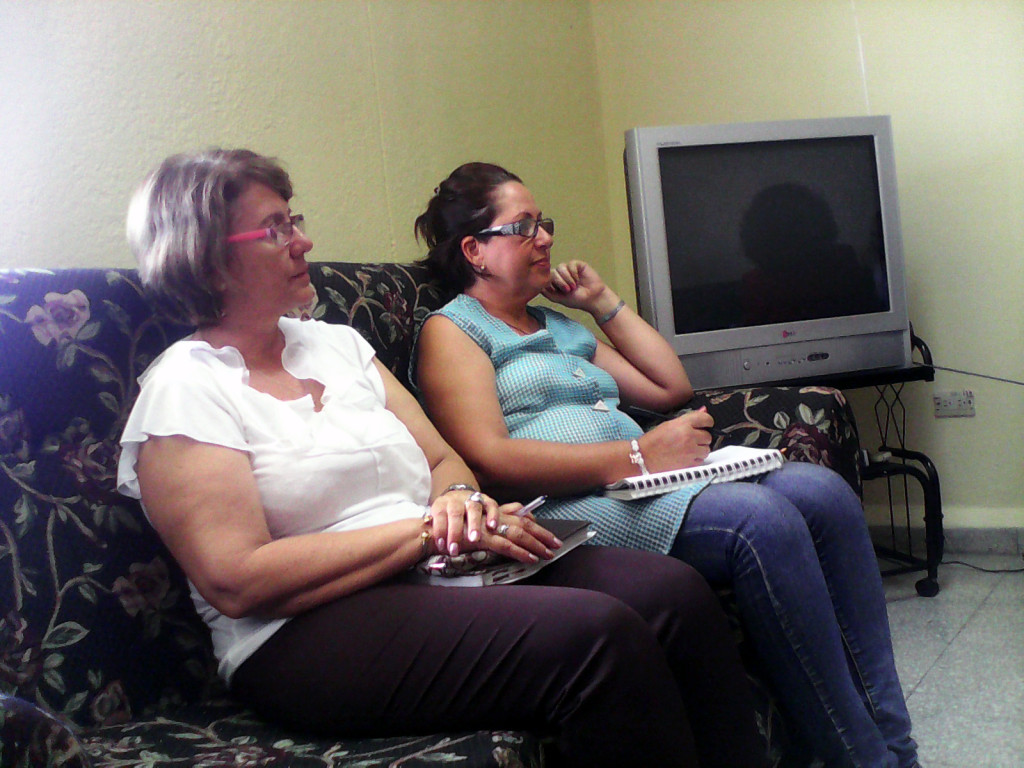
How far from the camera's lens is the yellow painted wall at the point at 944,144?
101 inches

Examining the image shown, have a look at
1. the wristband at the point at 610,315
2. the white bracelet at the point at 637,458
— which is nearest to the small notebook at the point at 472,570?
A: the white bracelet at the point at 637,458

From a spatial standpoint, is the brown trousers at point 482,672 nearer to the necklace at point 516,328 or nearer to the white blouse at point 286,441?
the white blouse at point 286,441

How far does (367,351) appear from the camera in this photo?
141cm

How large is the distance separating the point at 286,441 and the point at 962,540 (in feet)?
7.46

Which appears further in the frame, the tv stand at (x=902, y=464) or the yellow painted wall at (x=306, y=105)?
the tv stand at (x=902, y=464)

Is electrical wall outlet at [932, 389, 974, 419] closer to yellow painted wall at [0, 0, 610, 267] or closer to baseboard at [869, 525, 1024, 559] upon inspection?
baseboard at [869, 525, 1024, 559]

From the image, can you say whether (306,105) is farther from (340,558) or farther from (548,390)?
(340,558)

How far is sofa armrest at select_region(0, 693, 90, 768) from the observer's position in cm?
63

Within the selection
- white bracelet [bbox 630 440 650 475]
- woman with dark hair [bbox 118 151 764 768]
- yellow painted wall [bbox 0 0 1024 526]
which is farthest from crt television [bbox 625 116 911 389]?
woman with dark hair [bbox 118 151 764 768]

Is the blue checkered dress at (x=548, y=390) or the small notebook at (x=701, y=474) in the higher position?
the blue checkered dress at (x=548, y=390)

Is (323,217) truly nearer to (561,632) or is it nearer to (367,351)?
(367,351)

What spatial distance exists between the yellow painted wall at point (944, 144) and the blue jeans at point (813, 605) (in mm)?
1509

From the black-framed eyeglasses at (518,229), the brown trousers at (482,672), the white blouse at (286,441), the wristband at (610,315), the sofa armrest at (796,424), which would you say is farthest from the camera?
the wristband at (610,315)

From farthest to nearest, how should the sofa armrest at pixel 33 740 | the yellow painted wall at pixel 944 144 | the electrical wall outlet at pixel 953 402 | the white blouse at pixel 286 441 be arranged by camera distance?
the electrical wall outlet at pixel 953 402 < the yellow painted wall at pixel 944 144 < the white blouse at pixel 286 441 < the sofa armrest at pixel 33 740
